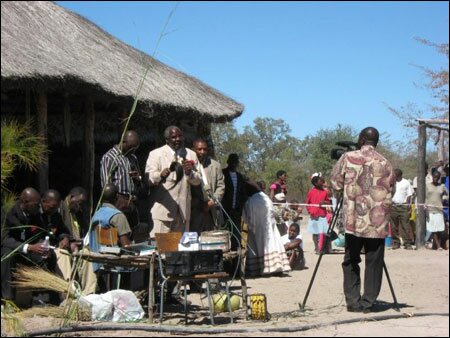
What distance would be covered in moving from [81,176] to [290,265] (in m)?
4.07

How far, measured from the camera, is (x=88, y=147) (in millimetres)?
10586

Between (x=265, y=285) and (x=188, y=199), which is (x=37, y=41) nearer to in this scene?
(x=188, y=199)

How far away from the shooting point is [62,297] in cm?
818

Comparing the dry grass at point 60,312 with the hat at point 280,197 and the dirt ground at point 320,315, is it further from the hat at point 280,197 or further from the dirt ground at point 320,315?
the hat at point 280,197

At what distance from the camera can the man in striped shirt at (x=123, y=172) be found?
28.7ft

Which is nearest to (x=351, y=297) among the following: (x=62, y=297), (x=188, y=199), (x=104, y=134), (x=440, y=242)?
(x=188, y=199)

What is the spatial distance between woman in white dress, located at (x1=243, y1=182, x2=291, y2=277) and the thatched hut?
5.05 feet

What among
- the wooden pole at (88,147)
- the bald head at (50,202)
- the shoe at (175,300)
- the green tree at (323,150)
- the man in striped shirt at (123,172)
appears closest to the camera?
the bald head at (50,202)

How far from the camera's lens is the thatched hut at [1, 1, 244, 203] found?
30.1ft

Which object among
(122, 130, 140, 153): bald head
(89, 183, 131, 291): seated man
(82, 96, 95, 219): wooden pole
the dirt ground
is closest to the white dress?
the dirt ground

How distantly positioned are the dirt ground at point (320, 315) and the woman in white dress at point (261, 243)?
0.71 feet

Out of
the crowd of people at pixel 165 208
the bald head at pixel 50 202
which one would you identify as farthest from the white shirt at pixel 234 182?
the bald head at pixel 50 202

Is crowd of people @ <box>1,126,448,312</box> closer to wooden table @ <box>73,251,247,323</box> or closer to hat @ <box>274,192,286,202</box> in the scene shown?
wooden table @ <box>73,251,247,323</box>

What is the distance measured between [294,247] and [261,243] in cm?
110
